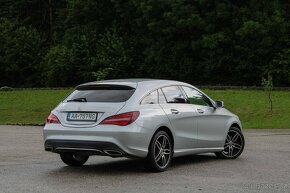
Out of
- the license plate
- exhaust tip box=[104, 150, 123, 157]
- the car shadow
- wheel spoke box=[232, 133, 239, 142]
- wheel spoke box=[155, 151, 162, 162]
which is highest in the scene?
the license plate

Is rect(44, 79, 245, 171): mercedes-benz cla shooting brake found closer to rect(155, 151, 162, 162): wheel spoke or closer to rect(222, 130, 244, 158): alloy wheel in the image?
rect(155, 151, 162, 162): wheel spoke

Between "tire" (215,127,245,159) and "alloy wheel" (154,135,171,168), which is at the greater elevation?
"alloy wheel" (154,135,171,168)

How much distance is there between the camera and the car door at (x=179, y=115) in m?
11.0

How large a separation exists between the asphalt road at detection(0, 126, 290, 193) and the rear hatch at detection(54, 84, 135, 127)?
0.89 metres

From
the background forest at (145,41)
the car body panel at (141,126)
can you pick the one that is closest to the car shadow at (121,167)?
the car body panel at (141,126)

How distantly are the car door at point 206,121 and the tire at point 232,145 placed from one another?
37 centimetres

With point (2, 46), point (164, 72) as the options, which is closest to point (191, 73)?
point (164, 72)

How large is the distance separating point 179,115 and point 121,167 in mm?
1389

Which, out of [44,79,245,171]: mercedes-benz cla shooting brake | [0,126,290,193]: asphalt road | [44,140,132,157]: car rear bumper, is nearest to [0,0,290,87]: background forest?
[0,126,290,193]: asphalt road

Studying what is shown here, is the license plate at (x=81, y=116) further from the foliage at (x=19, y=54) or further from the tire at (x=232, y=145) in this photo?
the foliage at (x=19, y=54)

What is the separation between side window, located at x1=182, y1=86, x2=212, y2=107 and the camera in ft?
38.8

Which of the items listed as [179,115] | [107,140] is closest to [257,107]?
[179,115]

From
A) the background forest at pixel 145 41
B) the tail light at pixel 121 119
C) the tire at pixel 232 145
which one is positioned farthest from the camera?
the background forest at pixel 145 41

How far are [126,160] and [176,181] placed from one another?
3.14 metres
